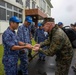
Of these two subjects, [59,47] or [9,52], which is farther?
[9,52]

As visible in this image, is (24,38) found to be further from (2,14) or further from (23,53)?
(2,14)

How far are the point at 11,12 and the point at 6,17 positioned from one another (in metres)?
2.01

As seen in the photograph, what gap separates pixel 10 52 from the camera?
209 inches

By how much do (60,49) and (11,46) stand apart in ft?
4.00

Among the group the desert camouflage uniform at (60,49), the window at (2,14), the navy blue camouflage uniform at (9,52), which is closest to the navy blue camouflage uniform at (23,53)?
the navy blue camouflage uniform at (9,52)

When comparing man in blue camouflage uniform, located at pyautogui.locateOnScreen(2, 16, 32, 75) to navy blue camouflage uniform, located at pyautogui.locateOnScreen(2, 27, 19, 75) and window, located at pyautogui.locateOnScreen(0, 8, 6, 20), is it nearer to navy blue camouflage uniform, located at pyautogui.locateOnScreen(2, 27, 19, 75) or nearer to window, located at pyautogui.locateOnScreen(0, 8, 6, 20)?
navy blue camouflage uniform, located at pyautogui.locateOnScreen(2, 27, 19, 75)

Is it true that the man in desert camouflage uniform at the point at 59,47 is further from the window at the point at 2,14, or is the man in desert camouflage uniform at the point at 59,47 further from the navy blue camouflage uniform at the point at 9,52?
the window at the point at 2,14

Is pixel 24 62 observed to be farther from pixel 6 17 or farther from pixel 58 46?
pixel 6 17

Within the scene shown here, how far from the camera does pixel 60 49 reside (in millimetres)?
4555

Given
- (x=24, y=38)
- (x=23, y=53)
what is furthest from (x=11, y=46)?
(x=24, y=38)

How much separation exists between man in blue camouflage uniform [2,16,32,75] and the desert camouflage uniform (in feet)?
2.75

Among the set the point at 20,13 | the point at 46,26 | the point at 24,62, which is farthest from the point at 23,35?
the point at 20,13

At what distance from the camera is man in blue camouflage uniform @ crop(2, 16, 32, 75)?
516cm

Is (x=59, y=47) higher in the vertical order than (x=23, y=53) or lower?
higher
